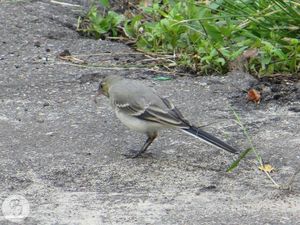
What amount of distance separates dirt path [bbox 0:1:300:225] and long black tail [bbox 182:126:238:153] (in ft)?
0.45

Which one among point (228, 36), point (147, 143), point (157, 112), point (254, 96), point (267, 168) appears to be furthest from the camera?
point (228, 36)

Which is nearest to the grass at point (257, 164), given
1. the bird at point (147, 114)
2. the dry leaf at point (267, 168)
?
the dry leaf at point (267, 168)

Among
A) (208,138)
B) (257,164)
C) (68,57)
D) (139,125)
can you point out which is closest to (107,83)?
(139,125)

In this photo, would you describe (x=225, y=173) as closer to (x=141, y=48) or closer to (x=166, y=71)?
(x=166, y=71)

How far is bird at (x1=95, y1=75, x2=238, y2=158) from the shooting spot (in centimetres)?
546

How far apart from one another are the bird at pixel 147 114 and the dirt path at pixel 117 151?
0.51 ft

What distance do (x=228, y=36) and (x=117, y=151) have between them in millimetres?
1827

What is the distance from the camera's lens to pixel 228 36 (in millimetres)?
7125

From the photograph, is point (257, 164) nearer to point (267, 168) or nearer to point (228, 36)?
point (267, 168)

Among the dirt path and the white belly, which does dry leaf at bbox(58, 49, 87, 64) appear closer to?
the dirt path

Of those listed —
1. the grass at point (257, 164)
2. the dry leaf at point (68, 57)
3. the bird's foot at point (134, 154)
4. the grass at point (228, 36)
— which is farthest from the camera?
the dry leaf at point (68, 57)

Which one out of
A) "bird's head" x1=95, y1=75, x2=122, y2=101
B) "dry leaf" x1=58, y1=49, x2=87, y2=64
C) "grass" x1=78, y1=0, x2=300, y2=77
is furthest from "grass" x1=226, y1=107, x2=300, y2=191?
"dry leaf" x1=58, y1=49, x2=87, y2=64

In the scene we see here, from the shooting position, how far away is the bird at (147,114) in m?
5.46

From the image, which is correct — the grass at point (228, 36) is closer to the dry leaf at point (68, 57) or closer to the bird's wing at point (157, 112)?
the dry leaf at point (68, 57)
